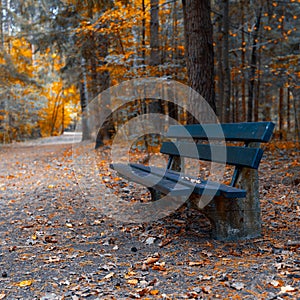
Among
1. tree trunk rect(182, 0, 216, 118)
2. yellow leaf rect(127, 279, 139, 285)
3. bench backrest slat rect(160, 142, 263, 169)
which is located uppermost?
tree trunk rect(182, 0, 216, 118)

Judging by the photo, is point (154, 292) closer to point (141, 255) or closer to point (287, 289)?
point (141, 255)

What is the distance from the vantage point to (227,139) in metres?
3.72

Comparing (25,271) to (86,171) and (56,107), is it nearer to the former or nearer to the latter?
(86,171)

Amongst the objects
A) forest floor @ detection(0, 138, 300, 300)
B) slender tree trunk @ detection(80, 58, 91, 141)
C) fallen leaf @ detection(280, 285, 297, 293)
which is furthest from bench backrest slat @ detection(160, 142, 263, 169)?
slender tree trunk @ detection(80, 58, 91, 141)

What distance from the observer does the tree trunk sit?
599cm

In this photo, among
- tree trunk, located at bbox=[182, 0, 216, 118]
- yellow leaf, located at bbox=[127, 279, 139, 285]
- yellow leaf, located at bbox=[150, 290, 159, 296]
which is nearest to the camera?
yellow leaf, located at bbox=[150, 290, 159, 296]

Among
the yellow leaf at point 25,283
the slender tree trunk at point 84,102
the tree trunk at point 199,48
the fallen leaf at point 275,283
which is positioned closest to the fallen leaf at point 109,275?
the yellow leaf at point 25,283

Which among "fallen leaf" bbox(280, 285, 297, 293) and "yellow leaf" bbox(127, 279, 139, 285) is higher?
"fallen leaf" bbox(280, 285, 297, 293)

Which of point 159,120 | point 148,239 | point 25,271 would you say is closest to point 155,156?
point 159,120

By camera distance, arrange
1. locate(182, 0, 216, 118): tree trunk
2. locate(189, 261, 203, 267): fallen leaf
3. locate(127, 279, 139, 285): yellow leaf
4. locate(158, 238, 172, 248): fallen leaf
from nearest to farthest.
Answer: locate(127, 279, 139, 285): yellow leaf < locate(189, 261, 203, 267): fallen leaf < locate(158, 238, 172, 248): fallen leaf < locate(182, 0, 216, 118): tree trunk

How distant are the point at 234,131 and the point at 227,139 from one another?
0.14 meters

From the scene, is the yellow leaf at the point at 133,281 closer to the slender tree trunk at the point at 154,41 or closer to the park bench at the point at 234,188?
the park bench at the point at 234,188

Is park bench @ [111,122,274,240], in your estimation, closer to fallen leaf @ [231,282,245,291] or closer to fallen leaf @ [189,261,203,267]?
fallen leaf @ [189,261,203,267]

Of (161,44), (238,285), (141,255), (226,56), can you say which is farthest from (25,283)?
(161,44)
